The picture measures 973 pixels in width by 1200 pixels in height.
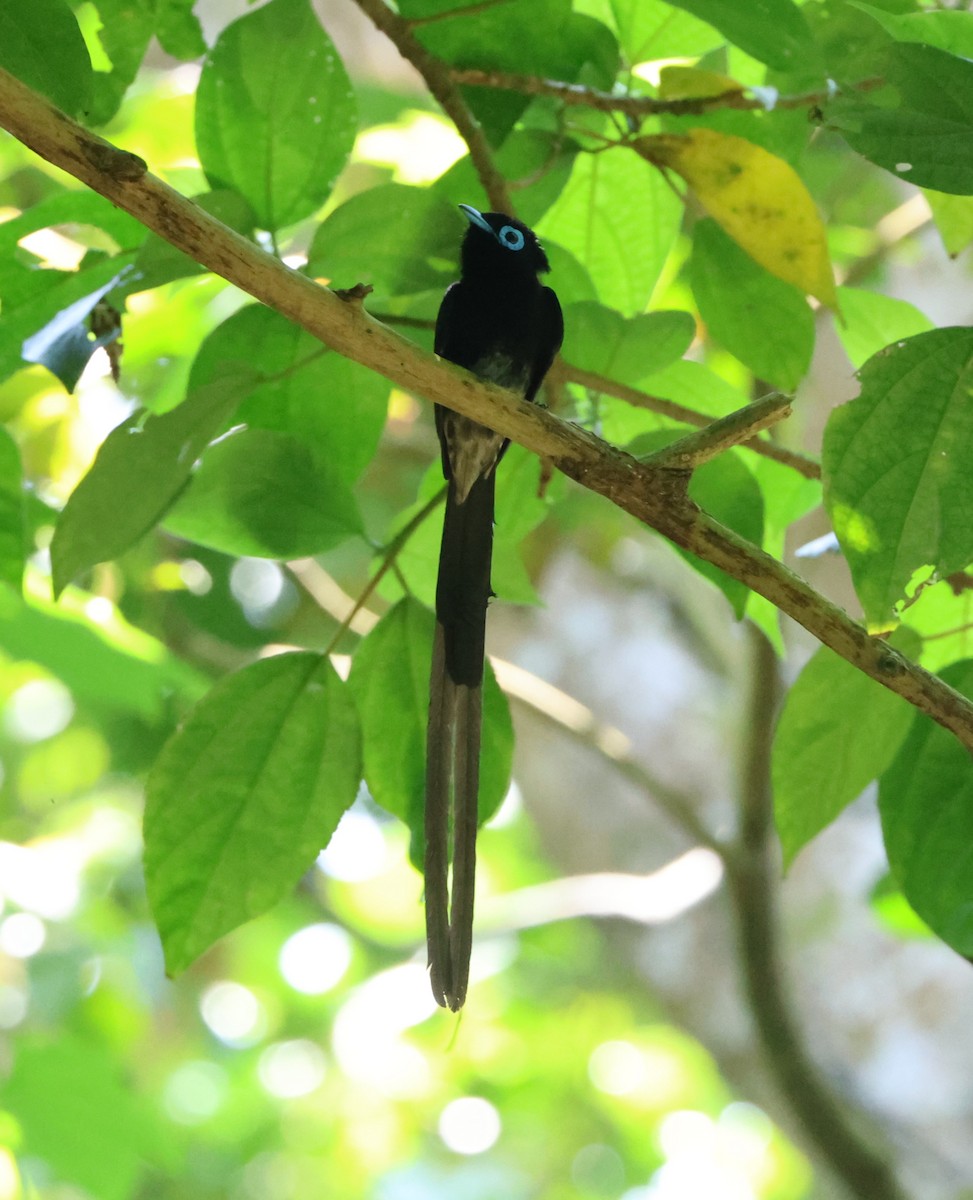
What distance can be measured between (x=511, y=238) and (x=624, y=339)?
30cm

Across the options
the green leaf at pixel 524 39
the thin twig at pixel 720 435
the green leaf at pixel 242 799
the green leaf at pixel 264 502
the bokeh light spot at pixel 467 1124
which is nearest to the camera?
the thin twig at pixel 720 435

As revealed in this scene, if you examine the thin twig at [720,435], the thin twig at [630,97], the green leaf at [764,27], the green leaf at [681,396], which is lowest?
the green leaf at [681,396]

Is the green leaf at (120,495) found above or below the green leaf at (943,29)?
below

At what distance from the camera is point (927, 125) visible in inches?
36.8

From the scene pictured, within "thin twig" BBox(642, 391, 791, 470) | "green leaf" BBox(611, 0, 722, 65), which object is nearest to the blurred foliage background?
"green leaf" BBox(611, 0, 722, 65)

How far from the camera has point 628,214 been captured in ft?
5.26

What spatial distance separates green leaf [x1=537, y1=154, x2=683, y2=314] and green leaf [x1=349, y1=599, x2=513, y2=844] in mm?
583

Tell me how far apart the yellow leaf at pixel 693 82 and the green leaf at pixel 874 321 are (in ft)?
0.96

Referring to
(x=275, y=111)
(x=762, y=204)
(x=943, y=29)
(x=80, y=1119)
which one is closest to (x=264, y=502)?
(x=275, y=111)

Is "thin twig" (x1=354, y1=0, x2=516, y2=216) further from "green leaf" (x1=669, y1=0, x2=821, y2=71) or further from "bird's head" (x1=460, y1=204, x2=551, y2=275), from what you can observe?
"green leaf" (x1=669, y1=0, x2=821, y2=71)

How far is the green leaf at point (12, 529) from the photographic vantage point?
121cm

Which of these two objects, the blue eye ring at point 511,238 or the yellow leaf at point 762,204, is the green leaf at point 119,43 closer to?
the blue eye ring at point 511,238

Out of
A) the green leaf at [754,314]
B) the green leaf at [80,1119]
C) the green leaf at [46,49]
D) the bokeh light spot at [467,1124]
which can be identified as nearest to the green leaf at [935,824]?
the green leaf at [754,314]

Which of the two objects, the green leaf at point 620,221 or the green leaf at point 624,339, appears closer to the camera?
the green leaf at point 624,339
